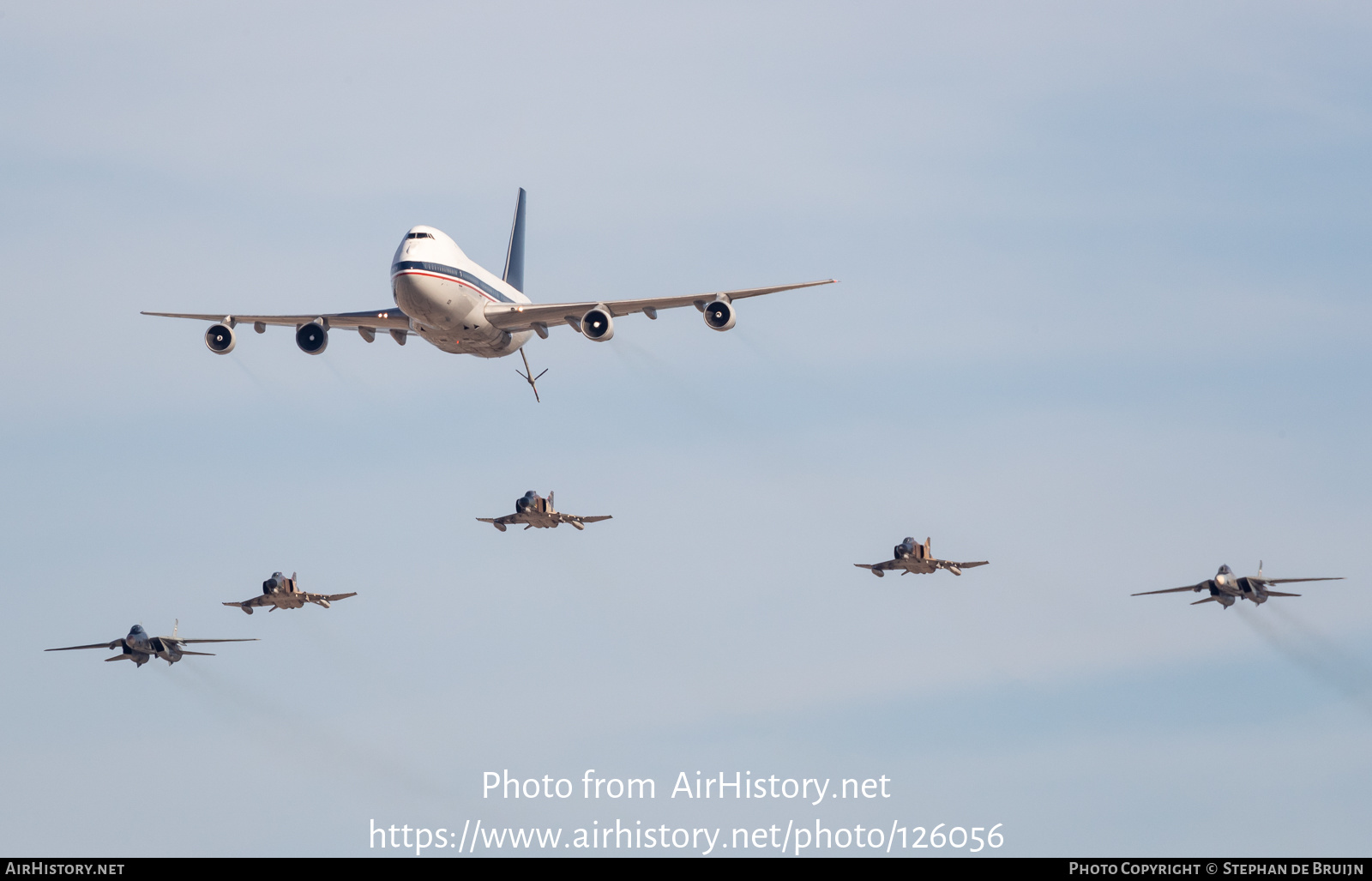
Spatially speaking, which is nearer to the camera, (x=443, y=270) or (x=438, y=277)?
(x=438, y=277)

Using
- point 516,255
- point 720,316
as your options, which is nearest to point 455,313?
point 720,316

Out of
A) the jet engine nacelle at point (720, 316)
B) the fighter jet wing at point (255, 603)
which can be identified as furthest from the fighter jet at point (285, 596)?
the jet engine nacelle at point (720, 316)

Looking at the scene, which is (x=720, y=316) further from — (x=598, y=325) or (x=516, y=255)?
(x=516, y=255)

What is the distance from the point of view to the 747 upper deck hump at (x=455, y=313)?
106 metres

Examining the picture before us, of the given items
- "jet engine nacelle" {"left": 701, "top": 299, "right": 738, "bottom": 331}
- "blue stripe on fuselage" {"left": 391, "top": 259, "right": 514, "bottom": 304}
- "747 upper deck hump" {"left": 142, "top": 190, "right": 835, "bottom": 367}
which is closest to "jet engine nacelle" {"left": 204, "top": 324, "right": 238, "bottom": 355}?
"747 upper deck hump" {"left": 142, "top": 190, "right": 835, "bottom": 367}

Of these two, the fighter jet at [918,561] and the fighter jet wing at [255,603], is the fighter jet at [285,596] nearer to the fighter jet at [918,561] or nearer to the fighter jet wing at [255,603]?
the fighter jet wing at [255,603]

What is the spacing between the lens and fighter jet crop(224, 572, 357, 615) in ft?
376

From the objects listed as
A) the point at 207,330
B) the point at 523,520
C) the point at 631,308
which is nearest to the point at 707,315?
the point at 631,308

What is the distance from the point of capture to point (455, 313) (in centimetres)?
10769

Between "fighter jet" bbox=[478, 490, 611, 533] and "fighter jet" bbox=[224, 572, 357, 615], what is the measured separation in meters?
9.07

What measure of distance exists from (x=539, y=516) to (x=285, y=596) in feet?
45.1

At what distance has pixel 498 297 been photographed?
370 feet
